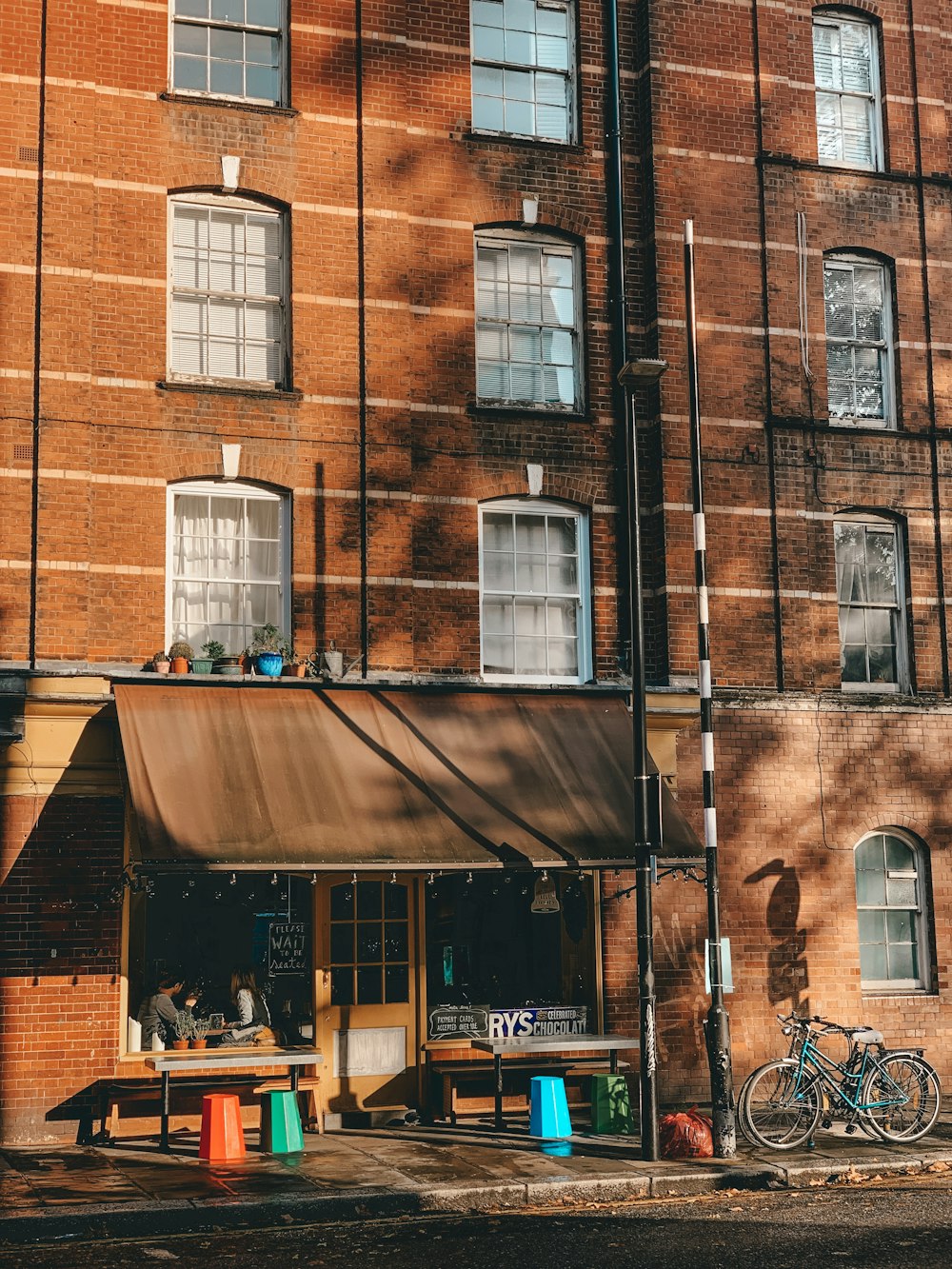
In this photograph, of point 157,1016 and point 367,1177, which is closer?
point 367,1177

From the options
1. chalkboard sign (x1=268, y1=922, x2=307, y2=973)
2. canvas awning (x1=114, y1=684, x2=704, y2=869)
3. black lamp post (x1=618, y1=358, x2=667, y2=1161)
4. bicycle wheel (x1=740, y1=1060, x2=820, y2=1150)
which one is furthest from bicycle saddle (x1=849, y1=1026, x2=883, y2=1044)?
chalkboard sign (x1=268, y1=922, x2=307, y2=973)

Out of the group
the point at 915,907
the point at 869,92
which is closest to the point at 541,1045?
the point at 915,907

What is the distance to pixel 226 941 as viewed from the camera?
51.9ft

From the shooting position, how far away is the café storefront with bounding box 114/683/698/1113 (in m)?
14.6

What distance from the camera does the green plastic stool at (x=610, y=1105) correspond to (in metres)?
14.9

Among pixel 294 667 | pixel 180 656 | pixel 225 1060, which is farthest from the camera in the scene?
pixel 294 667

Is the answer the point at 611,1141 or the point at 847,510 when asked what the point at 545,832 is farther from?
the point at 847,510

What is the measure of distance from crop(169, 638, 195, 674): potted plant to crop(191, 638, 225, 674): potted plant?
0.39ft

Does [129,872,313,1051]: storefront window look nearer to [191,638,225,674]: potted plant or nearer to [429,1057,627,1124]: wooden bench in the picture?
[429,1057,627,1124]: wooden bench

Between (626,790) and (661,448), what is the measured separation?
14.0 feet

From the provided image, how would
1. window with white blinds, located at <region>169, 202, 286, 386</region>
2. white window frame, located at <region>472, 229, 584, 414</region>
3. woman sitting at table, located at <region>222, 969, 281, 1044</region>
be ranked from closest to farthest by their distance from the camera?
woman sitting at table, located at <region>222, 969, 281, 1044</region>, window with white blinds, located at <region>169, 202, 286, 386</region>, white window frame, located at <region>472, 229, 584, 414</region>

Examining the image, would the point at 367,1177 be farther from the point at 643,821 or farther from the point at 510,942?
the point at 510,942

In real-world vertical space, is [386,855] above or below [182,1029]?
above

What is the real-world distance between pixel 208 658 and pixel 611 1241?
24.8ft
